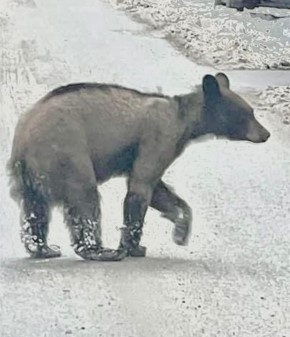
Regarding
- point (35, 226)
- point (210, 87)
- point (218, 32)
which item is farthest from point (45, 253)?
point (218, 32)

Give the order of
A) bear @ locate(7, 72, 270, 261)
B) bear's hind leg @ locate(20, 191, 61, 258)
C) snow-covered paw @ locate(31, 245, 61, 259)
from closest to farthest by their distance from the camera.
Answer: bear @ locate(7, 72, 270, 261) < bear's hind leg @ locate(20, 191, 61, 258) < snow-covered paw @ locate(31, 245, 61, 259)

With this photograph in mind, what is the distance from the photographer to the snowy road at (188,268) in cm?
592

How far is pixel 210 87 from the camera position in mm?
7066

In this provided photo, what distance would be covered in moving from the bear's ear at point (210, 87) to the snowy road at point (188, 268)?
92 centimetres

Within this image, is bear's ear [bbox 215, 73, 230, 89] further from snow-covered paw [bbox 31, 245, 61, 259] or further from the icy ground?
the icy ground

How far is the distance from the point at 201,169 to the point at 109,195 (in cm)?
124

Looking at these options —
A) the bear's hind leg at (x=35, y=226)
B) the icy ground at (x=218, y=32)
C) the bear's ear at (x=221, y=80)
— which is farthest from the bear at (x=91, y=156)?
the icy ground at (x=218, y=32)

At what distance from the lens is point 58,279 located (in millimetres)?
6559

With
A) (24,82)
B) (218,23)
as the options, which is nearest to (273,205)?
(24,82)

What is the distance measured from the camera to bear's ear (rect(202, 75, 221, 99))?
23.1 feet

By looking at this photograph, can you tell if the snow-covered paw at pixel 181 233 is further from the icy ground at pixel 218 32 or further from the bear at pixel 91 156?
the icy ground at pixel 218 32

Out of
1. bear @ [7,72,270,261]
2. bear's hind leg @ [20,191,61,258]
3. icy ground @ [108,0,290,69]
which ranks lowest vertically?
icy ground @ [108,0,290,69]

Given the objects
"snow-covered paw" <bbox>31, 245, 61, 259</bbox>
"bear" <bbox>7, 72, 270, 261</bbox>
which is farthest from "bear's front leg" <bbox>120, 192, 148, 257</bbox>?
"snow-covered paw" <bbox>31, 245, 61, 259</bbox>

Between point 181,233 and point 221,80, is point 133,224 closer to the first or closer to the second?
point 181,233
